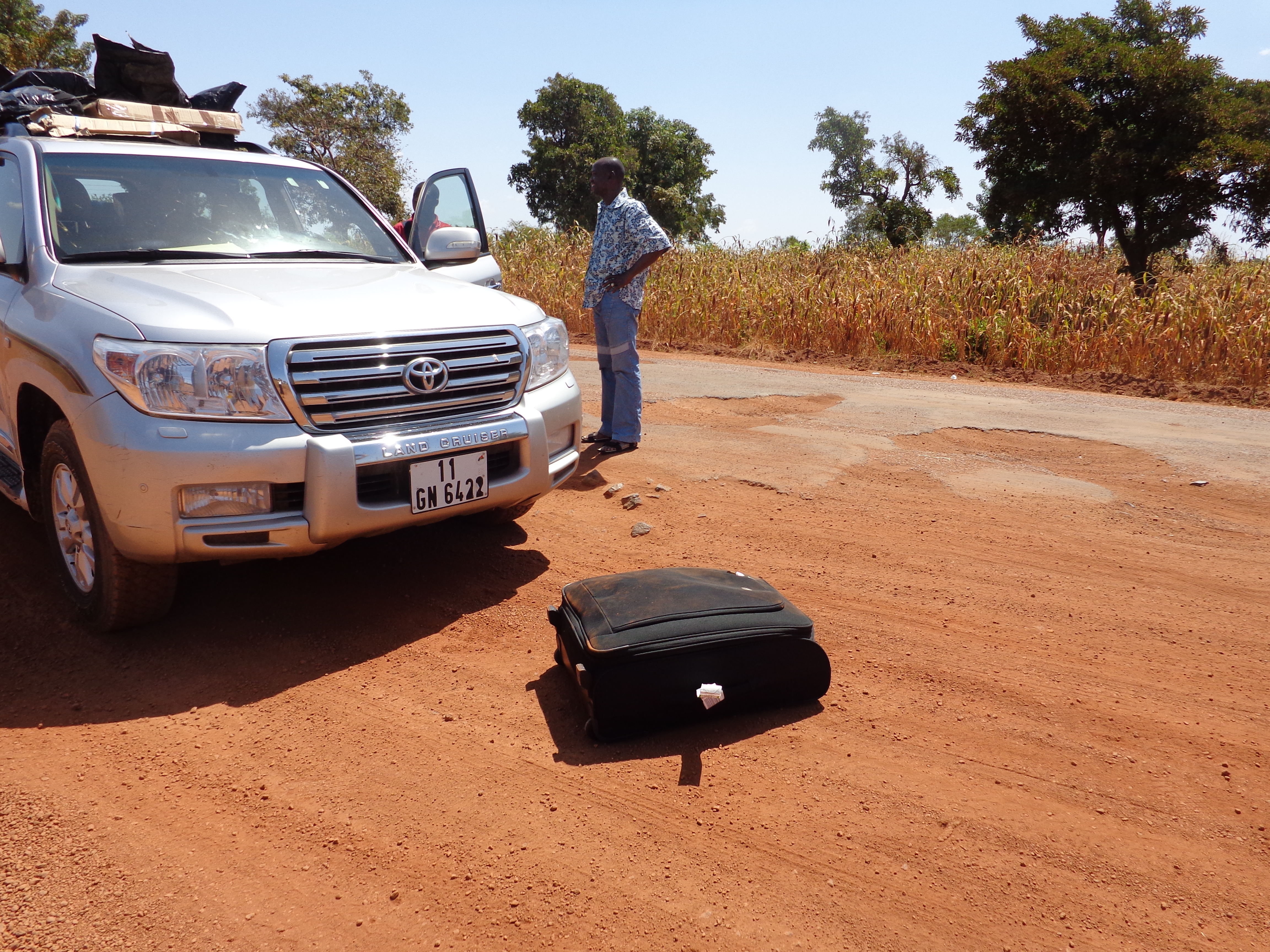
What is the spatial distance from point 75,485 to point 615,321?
11.4ft

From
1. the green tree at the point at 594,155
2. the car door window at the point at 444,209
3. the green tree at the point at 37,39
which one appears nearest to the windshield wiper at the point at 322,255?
the car door window at the point at 444,209

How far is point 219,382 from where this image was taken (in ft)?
9.27

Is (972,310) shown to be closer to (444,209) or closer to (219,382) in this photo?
(444,209)

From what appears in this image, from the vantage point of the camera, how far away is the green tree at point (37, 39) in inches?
915

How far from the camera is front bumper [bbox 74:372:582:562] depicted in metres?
2.76

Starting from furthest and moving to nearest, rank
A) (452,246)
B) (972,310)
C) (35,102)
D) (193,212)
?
(972,310) → (35,102) → (452,246) → (193,212)

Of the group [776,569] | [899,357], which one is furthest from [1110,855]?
[899,357]

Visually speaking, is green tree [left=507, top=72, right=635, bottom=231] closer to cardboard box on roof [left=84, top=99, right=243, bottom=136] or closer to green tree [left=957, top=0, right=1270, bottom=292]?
green tree [left=957, top=0, right=1270, bottom=292]

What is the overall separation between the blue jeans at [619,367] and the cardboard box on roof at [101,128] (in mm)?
2591

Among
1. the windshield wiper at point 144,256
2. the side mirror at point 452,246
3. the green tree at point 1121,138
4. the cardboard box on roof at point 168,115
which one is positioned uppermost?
the green tree at point 1121,138

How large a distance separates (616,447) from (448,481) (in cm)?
275

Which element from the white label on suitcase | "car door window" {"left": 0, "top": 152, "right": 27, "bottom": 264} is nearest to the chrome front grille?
the white label on suitcase

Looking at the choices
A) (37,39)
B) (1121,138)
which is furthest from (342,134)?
(1121,138)

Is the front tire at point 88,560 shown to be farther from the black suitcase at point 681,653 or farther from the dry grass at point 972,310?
the dry grass at point 972,310
